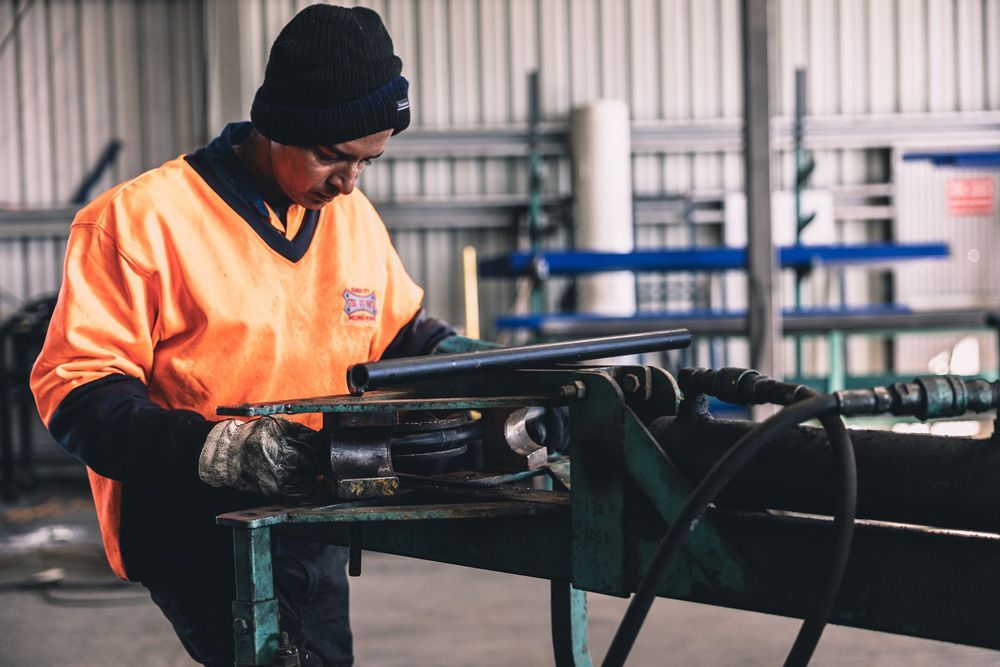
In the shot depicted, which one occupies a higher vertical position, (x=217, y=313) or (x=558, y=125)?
(x=558, y=125)

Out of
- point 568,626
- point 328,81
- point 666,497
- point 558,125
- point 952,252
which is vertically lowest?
point 568,626

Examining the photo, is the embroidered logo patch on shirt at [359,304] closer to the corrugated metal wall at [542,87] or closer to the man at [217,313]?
the man at [217,313]

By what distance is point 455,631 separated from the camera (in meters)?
3.10

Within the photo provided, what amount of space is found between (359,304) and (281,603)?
1.49 ft

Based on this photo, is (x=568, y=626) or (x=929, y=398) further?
(x=568, y=626)

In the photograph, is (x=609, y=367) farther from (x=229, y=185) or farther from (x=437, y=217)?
(x=437, y=217)

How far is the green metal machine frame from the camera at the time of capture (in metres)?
0.77

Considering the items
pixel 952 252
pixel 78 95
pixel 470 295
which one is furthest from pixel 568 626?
pixel 952 252

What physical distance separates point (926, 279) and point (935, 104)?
129cm

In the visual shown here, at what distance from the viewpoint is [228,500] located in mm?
1263

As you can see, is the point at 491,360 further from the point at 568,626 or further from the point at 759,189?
the point at 759,189

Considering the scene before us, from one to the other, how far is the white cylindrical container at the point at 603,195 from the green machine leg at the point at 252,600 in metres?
4.95

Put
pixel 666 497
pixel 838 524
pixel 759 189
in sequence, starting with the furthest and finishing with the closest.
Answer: pixel 759 189 < pixel 666 497 < pixel 838 524

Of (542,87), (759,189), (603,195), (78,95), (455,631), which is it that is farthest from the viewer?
(542,87)
